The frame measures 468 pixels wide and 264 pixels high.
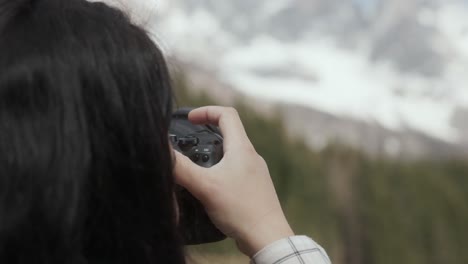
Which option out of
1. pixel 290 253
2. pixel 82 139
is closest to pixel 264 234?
pixel 290 253

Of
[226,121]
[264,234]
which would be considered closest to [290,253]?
[264,234]

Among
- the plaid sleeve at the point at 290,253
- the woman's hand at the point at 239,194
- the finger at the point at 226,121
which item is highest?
the finger at the point at 226,121

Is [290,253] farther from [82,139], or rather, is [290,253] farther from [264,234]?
[82,139]

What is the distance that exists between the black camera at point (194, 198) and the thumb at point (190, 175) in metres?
0.03

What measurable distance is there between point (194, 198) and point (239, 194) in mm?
43

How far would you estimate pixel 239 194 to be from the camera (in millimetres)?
690

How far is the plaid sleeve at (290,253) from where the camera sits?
70 centimetres

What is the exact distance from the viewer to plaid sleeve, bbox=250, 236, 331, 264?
0.70m

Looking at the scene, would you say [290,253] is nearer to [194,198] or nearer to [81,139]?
[194,198]

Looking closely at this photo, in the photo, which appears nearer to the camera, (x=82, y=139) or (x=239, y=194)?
(x=82, y=139)

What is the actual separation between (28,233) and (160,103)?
13 centimetres

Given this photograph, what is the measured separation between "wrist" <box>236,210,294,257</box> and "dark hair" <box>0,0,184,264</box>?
0.27ft

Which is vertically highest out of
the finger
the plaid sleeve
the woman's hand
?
the finger

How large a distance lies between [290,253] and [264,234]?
26 millimetres
